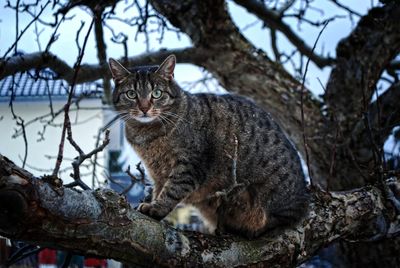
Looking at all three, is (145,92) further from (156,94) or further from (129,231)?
(129,231)

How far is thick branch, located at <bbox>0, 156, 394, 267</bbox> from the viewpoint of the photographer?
1131mm

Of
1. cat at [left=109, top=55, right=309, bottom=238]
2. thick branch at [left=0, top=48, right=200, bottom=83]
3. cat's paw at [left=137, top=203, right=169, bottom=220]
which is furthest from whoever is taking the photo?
thick branch at [left=0, top=48, right=200, bottom=83]

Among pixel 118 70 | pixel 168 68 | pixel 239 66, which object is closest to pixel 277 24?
pixel 239 66

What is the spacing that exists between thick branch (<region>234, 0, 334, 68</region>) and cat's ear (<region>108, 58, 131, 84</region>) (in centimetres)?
216

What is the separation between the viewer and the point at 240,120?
7.20ft

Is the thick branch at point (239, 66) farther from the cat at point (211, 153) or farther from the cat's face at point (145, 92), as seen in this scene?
the cat's face at point (145, 92)

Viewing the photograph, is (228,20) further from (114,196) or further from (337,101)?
(114,196)

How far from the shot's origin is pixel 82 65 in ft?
10.4

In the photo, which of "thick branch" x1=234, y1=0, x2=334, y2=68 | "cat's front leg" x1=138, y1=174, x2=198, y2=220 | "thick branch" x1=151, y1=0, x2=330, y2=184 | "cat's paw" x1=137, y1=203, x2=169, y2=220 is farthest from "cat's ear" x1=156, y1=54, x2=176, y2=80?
"thick branch" x1=234, y1=0, x2=334, y2=68

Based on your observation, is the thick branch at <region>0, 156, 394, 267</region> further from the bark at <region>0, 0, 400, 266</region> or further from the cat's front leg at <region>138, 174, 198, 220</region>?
the cat's front leg at <region>138, 174, 198, 220</region>

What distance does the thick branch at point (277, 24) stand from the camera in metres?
4.09

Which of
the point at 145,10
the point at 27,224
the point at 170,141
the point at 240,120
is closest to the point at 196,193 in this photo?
the point at 170,141

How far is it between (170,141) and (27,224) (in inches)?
38.0

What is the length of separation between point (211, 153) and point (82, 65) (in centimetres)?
148
